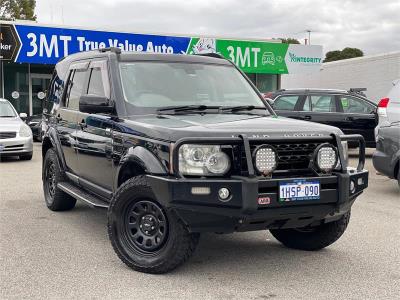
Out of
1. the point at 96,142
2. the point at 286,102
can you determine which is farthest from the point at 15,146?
the point at 96,142

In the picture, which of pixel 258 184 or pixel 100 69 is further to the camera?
pixel 100 69

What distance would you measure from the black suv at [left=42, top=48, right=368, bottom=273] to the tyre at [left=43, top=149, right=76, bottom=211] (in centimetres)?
94

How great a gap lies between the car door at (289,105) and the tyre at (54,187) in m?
7.27

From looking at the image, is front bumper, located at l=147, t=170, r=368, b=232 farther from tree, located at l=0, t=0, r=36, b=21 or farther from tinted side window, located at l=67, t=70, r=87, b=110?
tree, located at l=0, t=0, r=36, b=21

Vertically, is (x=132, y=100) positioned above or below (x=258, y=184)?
above

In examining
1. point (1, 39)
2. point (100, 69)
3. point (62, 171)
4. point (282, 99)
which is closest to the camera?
point (100, 69)

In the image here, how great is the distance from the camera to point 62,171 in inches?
256

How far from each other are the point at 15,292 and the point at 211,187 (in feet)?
5.42

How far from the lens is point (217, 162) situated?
3.97 m

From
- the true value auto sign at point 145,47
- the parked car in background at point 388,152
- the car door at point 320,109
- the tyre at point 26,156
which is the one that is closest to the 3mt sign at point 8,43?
the true value auto sign at point 145,47

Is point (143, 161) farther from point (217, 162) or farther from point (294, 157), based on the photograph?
point (294, 157)

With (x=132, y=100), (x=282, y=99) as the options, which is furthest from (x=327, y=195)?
(x=282, y=99)

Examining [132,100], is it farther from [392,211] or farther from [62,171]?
[392,211]

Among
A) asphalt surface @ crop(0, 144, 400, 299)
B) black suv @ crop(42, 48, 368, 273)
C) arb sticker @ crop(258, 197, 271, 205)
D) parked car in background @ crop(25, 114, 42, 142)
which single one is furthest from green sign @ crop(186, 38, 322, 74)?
arb sticker @ crop(258, 197, 271, 205)
